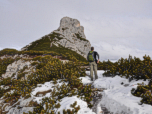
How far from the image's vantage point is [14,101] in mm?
4910

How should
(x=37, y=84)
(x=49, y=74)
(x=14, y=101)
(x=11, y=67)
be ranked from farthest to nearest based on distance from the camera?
(x=11, y=67)
(x=49, y=74)
(x=37, y=84)
(x=14, y=101)

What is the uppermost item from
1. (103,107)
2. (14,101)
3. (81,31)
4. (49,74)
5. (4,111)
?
(81,31)

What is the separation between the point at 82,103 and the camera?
3660 millimetres

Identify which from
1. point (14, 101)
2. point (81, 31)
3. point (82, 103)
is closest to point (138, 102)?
point (82, 103)

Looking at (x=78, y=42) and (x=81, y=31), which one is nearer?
(x=78, y=42)

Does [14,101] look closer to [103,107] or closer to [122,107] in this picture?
[103,107]

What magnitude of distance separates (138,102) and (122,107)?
674mm

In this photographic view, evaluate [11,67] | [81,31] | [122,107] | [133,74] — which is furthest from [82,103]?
[81,31]

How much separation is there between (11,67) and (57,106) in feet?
37.4

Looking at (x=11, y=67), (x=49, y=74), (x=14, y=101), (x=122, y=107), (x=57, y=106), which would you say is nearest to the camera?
(x=122, y=107)

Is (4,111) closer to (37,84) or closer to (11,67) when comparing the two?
→ (37,84)

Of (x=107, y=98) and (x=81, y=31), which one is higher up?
(x=81, y=31)

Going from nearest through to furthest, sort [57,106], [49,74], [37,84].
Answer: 1. [57,106]
2. [37,84]
3. [49,74]

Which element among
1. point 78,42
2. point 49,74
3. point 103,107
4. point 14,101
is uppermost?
point 78,42
